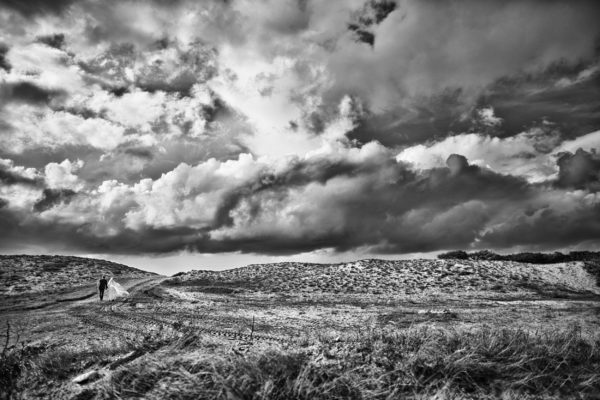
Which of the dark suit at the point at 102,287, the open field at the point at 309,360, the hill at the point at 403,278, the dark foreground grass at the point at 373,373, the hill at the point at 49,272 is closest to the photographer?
the dark foreground grass at the point at 373,373

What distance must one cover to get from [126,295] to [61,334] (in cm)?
1042

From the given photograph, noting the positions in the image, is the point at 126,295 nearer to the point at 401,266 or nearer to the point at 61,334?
the point at 61,334

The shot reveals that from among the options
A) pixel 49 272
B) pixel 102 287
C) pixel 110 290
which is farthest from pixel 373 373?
pixel 49 272

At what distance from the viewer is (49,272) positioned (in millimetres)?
33625

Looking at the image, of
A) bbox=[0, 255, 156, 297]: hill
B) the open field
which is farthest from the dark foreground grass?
bbox=[0, 255, 156, 297]: hill

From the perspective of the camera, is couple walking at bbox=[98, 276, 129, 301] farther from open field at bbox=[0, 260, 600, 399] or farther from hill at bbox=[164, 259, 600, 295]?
open field at bbox=[0, 260, 600, 399]

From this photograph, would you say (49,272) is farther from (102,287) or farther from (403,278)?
(403,278)

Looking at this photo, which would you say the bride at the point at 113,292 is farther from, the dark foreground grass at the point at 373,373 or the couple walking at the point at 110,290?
the dark foreground grass at the point at 373,373

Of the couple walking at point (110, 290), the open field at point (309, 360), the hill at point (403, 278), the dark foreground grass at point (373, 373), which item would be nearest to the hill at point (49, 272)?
the couple walking at point (110, 290)

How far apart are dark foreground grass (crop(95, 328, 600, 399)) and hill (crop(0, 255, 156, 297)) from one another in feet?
81.3

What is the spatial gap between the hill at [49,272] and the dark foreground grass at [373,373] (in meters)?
24.8

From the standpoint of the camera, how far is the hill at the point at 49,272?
26.5m

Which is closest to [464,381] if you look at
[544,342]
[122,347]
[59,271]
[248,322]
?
[544,342]

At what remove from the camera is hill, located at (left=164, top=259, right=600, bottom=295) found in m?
23.8
